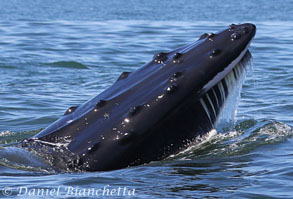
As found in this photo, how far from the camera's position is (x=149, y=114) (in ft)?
24.2

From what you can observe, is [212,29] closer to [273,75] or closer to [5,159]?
[273,75]

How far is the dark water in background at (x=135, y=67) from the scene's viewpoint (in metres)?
7.34

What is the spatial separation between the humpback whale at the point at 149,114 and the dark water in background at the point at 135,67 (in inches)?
7.2

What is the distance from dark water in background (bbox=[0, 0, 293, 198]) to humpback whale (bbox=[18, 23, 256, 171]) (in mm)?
183

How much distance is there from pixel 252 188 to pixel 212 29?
18.0m

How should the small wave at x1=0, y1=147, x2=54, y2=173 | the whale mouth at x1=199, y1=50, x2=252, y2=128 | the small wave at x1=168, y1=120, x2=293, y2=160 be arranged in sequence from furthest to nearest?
1. the small wave at x1=168, y1=120, x2=293, y2=160
2. the whale mouth at x1=199, y1=50, x2=252, y2=128
3. the small wave at x1=0, y1=147, x2=54, y2=173

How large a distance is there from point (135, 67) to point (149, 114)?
34.0 ft

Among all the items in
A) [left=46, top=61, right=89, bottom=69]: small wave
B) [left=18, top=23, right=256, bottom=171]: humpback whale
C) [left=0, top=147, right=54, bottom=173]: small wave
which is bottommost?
[left=0, top=147, right=54, bottom=173]: small wave

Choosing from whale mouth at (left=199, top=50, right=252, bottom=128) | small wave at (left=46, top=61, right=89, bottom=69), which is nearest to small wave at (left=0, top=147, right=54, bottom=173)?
whale mouth at (left=199, top=50, right=252, bottom=128)

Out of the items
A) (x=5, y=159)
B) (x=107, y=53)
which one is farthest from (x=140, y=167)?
(x=107, y=53)

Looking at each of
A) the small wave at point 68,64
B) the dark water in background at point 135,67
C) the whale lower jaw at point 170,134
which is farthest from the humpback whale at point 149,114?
the small wave at point 68,64

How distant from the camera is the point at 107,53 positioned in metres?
20.0

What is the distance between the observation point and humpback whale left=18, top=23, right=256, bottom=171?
289 inches

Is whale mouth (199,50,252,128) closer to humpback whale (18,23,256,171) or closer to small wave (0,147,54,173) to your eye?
humpback whale (18,23,256,171)
